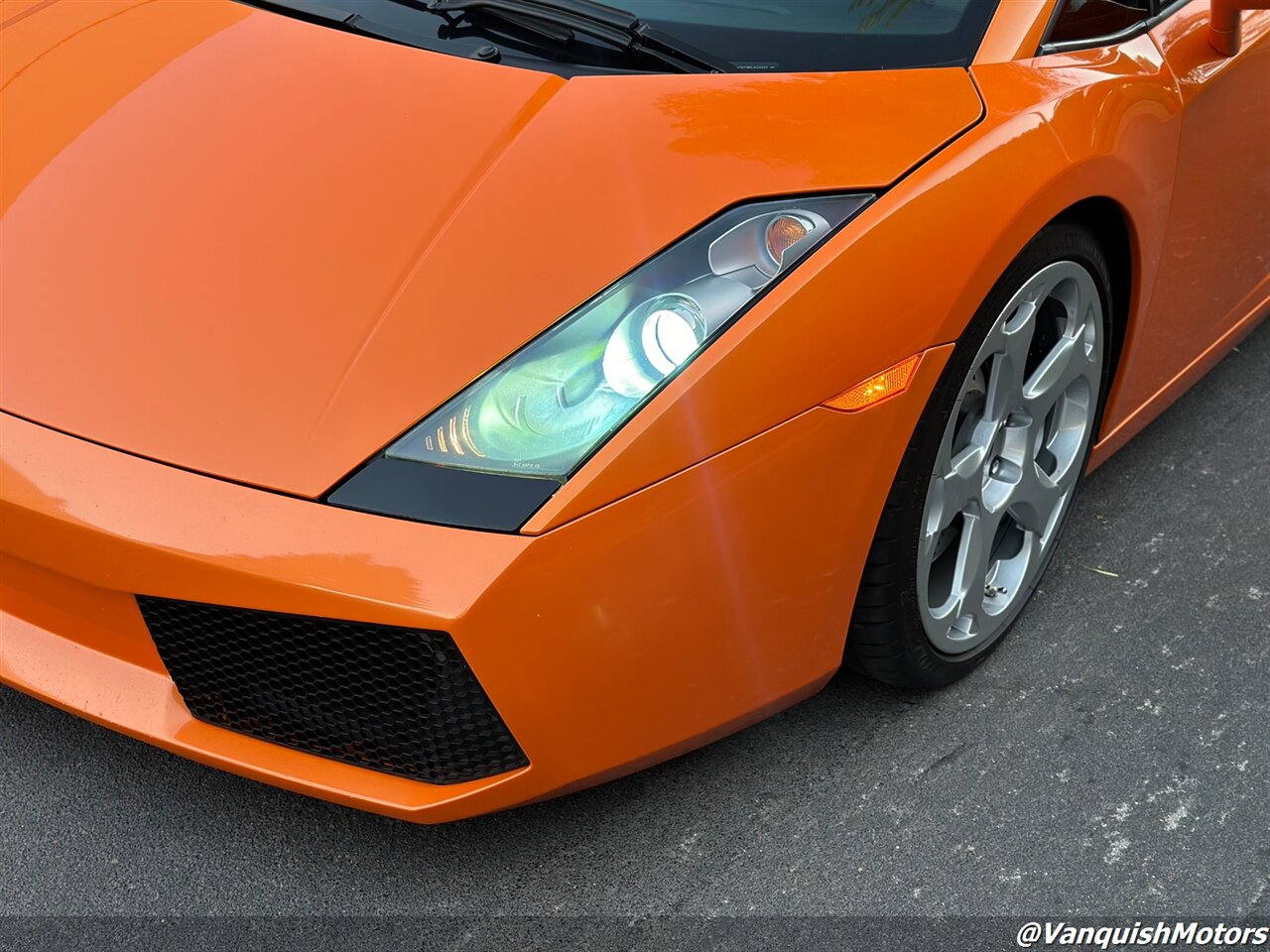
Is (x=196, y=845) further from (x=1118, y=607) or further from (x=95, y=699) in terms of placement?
(x=1118, y=607)

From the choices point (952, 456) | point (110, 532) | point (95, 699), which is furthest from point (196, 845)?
point (952, 456)

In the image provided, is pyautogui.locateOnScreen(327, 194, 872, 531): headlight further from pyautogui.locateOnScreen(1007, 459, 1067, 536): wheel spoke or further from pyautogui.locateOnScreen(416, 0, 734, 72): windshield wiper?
pyautogui.locateOnScreen(1007, 459, 1067, 536): wheel spoke

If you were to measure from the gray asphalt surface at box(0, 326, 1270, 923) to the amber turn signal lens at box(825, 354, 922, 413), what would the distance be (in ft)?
2.24

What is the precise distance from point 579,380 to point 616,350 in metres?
0.06

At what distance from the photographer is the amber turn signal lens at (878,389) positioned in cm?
180

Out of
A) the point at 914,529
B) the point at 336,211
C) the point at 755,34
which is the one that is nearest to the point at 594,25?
the point at 755,34

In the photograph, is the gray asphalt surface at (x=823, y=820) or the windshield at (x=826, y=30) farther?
the windshield at (x=826, y=30)

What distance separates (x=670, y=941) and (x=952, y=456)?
0.85 meters

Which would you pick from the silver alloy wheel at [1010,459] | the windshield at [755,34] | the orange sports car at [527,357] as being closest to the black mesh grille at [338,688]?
the orange sports car at [527,357]

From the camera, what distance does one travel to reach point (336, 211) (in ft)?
6.30

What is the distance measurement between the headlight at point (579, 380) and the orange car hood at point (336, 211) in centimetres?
3

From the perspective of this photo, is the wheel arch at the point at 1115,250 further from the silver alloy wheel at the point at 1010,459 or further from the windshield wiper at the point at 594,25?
the windshield wiper at the point at 594,25

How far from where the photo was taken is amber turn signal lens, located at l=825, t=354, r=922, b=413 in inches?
71.0

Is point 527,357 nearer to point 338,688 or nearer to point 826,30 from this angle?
point 338,688
